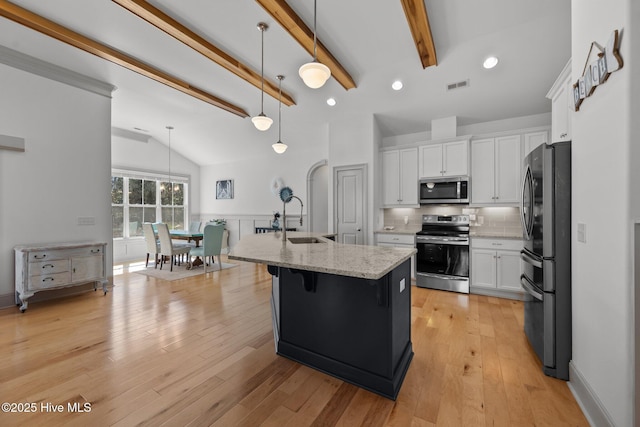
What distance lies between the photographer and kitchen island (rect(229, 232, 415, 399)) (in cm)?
175

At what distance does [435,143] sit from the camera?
442 cm

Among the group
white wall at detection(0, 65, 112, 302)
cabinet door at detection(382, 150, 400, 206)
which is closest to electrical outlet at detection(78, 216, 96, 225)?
white wall at detection(0, 65, 112, 302)

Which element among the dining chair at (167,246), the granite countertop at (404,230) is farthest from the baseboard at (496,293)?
the dining chair at (167,246)

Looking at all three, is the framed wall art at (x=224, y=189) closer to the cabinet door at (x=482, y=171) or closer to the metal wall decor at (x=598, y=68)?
the cabinet door at (x=482, y=171)

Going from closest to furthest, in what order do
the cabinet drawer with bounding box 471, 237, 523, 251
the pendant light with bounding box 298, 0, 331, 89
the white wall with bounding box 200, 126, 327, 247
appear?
the pendant light with bounding box 298, 0, 331, 89
the cabinet drawer with bounding box 471, 237, 523, 251
the white wall with bounding box 200, 126, 327, 247

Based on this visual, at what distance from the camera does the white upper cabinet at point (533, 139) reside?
12.2 feet

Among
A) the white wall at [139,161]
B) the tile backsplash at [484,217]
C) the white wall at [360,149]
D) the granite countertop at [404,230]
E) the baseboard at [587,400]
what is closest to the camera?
the baseboard at [587,400]

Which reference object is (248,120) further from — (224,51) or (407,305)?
(407,305)

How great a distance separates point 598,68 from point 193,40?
3.92m

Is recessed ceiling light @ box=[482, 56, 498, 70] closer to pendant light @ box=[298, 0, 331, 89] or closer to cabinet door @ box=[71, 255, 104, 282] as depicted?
pendant light @ box=[298, 0, 331, 89]

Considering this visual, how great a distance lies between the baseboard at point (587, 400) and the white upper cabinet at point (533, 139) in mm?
3042

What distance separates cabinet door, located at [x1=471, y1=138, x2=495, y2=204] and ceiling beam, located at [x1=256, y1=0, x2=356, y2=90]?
7.76 feet

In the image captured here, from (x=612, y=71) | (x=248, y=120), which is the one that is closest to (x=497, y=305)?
(x=612, y=71)

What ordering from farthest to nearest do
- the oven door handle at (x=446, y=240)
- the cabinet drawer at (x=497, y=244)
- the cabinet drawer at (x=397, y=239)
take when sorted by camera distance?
the cabinet drawer at (x=397, y=239) < the oven door handle at (x=446, y=240) < the cabinet drawer at (x=497, y=244)
